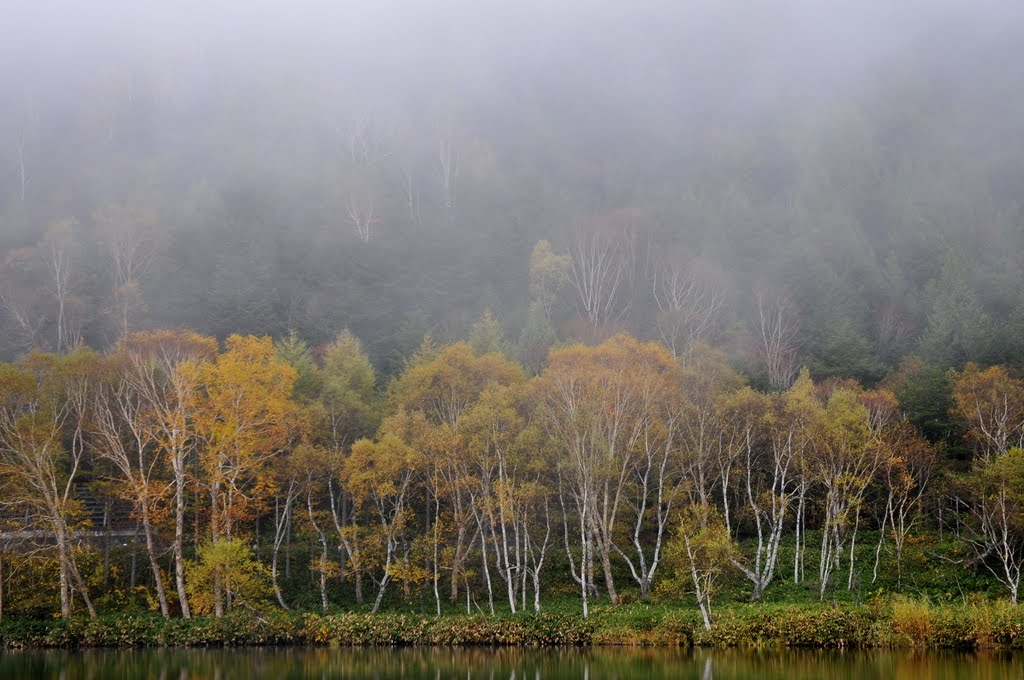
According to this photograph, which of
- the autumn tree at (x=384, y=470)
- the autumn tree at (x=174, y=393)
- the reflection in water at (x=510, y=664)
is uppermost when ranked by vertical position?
the autumn tree at (x=174, y=393)

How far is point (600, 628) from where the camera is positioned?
36.0 meters

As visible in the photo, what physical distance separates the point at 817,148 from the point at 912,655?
10874 centimetres

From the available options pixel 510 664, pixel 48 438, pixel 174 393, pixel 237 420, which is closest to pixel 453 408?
pixel 237 420

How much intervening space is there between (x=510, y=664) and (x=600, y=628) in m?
7.37

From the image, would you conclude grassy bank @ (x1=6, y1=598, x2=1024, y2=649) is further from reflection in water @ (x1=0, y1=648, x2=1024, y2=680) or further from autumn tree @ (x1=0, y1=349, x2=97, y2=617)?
autumn tree @ (x1=0, y1=349, x2=97, y2=617)

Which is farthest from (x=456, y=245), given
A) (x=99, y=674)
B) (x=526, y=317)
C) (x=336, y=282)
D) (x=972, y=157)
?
(x=99, y=674)

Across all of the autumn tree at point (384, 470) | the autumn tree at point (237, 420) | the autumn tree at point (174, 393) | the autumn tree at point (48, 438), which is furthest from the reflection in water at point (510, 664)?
the autumn tree at point (237, 420)

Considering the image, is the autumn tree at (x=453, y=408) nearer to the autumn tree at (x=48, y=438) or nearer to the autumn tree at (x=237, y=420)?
the autumn tree at (x=237, y=420)

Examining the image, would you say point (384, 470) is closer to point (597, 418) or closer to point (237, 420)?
point (237, 420)

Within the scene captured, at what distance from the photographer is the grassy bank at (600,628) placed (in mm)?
30938

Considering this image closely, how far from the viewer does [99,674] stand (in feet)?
93.0

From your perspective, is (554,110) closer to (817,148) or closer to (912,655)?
(817,148)

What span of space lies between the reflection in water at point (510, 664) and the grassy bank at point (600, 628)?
1.28 m

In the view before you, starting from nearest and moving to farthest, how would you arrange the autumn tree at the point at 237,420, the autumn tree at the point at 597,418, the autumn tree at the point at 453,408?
the autumn tree at the point at 597,418
the autumn tree at the point at 237,420
the autumn tree at the point at 453,408
